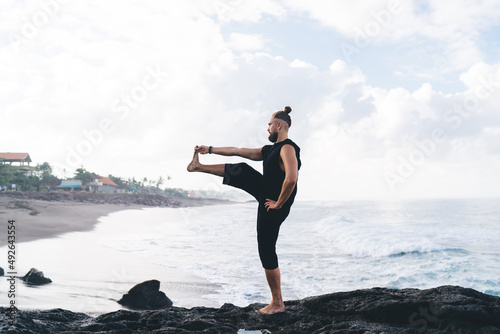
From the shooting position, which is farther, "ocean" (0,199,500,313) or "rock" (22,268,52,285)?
"ocean" (0,199,500,313)

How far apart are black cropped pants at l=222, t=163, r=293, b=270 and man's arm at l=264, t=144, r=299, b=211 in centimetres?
20

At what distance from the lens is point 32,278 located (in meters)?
6.65

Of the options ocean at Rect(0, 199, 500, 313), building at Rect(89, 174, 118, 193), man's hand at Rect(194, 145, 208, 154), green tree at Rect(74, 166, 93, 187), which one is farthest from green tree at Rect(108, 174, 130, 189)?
man's hand at Rect(194, 145, 208, 154)

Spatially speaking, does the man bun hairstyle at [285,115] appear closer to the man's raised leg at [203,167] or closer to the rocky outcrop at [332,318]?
the man's raised leg at [203,167]

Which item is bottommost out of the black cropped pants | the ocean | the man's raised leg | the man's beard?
the ocean

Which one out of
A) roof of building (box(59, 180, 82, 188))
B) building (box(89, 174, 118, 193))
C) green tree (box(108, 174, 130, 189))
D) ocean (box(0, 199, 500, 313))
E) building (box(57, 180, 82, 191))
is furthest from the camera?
green tree (box(108, 174, 130, 189))

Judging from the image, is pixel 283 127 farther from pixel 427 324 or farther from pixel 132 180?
pixel 132 180

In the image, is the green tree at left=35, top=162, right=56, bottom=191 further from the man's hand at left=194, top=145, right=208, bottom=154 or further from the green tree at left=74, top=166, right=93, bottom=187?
the man's hand at left=194, top=145, right=208, bottom=154

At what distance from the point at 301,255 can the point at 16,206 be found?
2045 cm

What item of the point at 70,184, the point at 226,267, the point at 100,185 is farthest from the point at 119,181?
the point at 226,267

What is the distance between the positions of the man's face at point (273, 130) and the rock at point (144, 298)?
355cm

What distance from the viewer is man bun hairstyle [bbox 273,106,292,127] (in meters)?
3.86

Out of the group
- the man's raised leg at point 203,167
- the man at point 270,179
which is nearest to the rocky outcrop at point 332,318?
the man at point 270,179

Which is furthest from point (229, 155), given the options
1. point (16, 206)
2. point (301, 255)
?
point (16, 206)
